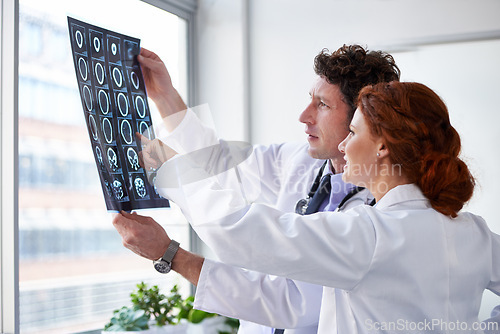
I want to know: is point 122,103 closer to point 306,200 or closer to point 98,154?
point 98,154

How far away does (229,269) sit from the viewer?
1.31 m

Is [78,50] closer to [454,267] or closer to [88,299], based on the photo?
[454,267]

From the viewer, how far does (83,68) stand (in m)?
1.23

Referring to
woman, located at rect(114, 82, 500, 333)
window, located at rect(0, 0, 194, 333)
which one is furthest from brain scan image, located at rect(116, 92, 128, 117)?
window, located at rect(0, 0, 194, 333)

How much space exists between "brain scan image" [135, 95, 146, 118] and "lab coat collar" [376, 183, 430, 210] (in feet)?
2.13

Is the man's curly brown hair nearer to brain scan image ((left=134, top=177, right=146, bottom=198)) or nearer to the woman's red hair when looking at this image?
the woman's red hair

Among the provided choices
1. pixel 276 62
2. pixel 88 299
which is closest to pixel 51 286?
pixel 88 299

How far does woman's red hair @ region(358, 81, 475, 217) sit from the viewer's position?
1.12 metres

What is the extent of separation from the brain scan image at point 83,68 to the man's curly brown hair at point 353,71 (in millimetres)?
712

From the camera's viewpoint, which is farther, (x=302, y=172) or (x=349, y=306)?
(x=302, y=172)

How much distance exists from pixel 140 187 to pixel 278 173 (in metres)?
0.69

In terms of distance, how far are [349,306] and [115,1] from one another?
170cm

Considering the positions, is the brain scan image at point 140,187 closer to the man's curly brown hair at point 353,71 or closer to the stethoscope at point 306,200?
the stethoscope at point 306,200

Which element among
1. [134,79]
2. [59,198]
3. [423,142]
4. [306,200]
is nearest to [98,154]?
[134,79]
